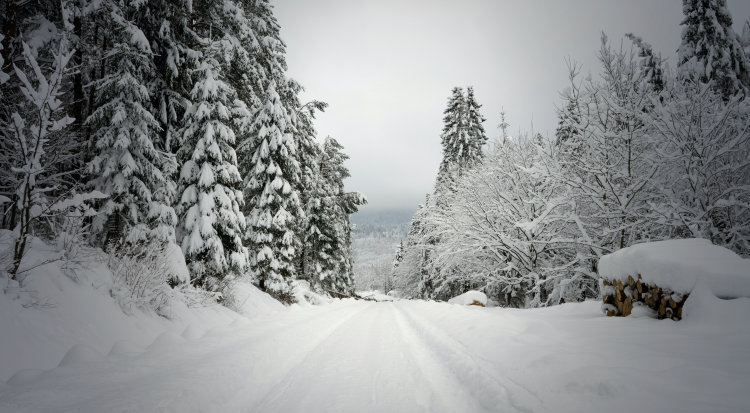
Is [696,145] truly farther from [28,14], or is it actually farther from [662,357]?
[28,14]

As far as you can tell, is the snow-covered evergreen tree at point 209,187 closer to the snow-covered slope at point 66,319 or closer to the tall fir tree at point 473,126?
the snow-covered slope at point 66,319

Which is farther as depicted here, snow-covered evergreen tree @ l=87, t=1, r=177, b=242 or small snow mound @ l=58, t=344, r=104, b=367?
snow-covered evergreen tree @ l=87, t=1, r=177, b=242

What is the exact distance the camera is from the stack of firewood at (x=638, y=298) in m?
3.94

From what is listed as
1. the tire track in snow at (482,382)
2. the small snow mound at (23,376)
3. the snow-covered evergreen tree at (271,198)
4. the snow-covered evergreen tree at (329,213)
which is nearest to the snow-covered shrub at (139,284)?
the small snow mound at (23,376)

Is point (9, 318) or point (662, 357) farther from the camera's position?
point (9, 318)

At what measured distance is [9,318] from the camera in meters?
3.49

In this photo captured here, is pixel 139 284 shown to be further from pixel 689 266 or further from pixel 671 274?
pixel 689 266

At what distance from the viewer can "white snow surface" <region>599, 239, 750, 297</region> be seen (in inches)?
142

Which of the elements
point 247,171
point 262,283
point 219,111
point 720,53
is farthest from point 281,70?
point 720,53

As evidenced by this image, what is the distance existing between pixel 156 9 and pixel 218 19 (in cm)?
238

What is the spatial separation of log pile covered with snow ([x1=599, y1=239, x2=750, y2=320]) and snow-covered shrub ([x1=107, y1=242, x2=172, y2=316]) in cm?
844

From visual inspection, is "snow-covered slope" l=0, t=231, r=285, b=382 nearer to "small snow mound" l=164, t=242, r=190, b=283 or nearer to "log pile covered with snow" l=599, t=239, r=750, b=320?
"small snow mound" l=164, t=242, r=190, b=283

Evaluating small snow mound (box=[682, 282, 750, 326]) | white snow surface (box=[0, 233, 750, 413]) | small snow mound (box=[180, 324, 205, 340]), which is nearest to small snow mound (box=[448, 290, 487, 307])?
white snow surface (box=[0, 233, 750, 413])

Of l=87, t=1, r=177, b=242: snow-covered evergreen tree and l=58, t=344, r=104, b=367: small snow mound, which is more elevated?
l=87, t=1, r=177, b=242: snow-covered evergreen tree
